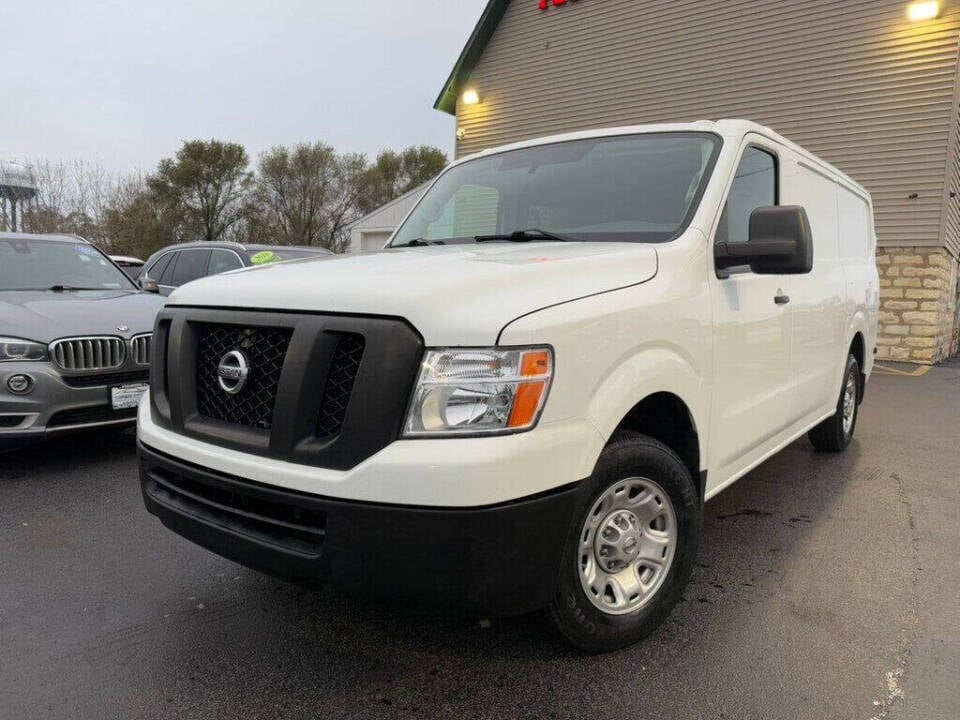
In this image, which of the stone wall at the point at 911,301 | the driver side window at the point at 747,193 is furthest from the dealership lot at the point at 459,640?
the stone wall at the point at 911,301

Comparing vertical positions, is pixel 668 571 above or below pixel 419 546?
below

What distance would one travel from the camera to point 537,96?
1625 centimetres

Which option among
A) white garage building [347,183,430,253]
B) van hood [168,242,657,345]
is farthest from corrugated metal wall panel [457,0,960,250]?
van hood [168,242,657,345]

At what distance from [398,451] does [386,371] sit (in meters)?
0.21

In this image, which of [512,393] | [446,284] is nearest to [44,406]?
[446,284]

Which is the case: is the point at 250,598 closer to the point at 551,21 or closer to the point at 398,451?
the point at 398,451

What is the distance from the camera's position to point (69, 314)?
470cm

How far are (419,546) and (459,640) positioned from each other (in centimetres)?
83

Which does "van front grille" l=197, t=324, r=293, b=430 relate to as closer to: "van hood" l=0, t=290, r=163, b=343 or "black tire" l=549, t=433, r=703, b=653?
"black tire" l=549, t=433, r=703, b=653

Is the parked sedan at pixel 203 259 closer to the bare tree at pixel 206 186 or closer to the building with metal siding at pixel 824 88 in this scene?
the building with metal siding at pixel 824 88

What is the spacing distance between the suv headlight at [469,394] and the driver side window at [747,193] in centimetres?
136

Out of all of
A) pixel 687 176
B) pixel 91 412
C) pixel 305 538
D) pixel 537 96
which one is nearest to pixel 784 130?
pixel 537 96

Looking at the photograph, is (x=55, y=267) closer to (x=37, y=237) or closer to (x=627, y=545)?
(x=37, y=237)

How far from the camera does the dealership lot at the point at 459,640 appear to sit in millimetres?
2096
